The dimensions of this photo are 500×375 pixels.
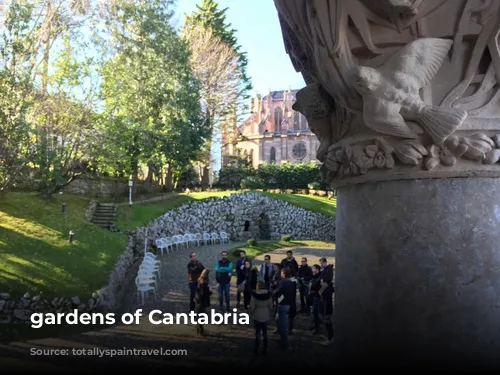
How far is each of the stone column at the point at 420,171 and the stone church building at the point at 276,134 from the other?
56671 millimetres

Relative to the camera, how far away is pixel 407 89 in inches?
126

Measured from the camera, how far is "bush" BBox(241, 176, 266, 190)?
1671 inches

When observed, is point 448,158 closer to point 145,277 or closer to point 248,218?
point 145,277

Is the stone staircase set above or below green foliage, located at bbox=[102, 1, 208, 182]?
below

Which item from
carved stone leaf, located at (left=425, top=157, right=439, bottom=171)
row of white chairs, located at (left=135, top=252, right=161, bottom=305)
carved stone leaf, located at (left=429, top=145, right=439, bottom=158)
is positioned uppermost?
carved stone leaf, located at (left=429, top=145, right=439, bottom=158)

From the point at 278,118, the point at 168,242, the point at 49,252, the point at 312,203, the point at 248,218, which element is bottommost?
the point at 168,242

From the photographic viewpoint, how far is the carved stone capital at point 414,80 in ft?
10.3

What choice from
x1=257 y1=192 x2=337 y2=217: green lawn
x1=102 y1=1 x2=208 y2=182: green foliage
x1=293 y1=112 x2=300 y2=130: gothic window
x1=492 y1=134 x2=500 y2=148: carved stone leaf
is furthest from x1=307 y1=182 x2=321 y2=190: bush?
x1=492 y1=134 x2=500 y2=148: carved stone leaf

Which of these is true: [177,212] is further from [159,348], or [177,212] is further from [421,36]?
[421,36]

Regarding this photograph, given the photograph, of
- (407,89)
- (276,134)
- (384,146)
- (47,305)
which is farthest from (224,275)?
(276,134)

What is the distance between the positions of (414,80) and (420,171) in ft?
2.08

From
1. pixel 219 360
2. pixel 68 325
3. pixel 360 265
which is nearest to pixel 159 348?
pixel 219 360

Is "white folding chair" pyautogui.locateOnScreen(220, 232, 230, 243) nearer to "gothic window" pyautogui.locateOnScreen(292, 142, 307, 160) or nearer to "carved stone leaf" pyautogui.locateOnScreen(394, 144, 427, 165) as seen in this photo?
"carved stone leaf" pyautogui.locateOnScreen(394, 144, 427, 165)

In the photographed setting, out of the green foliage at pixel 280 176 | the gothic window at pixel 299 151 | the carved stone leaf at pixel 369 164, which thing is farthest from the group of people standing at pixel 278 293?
the gothic window at pixel 299 151
